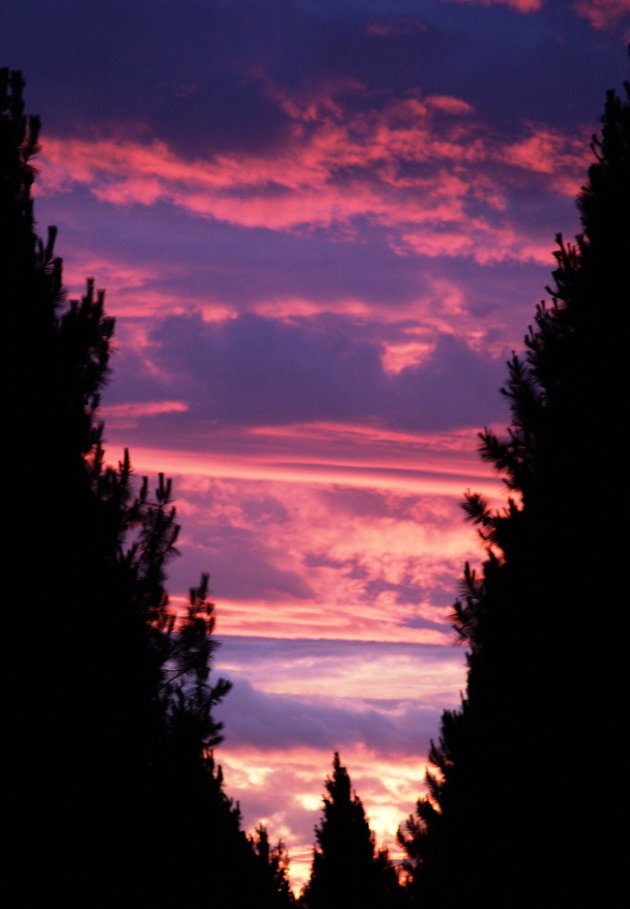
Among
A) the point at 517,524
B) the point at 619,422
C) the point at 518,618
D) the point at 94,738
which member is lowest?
the point at 94,738

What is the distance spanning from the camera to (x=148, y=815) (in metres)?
8.92

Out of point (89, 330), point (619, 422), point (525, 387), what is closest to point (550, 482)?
point (619, 422)

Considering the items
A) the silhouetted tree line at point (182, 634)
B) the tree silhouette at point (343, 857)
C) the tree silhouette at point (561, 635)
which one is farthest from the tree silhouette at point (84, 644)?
the tree silhouette at point (343, 857)

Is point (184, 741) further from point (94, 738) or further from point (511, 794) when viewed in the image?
point (511, 794)

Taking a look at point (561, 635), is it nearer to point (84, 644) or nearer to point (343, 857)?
point (84, 644)

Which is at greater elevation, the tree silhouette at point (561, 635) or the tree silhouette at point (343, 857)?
the tree silhouette at point (561, 635)

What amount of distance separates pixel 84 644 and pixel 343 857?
32.9 m

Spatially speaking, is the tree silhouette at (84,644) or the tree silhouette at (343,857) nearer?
the tree silhouette at (84,644)

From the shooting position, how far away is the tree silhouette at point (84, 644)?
27.4 ft

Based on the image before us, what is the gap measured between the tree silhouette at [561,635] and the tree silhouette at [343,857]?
2905 cm

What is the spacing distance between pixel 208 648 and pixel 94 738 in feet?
7.70

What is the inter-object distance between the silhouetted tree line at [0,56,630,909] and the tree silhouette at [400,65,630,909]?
0.02m

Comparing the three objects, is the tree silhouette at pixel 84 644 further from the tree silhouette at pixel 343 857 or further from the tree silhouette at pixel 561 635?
the tree silhouette at pixel 343 857

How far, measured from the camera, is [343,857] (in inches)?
1526
